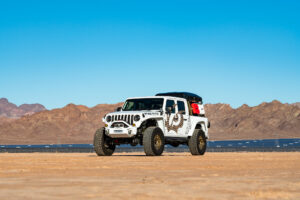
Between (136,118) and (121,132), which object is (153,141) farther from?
(121,132)

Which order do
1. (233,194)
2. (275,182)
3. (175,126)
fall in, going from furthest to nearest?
(175,126) < (275,182) < (233,194)

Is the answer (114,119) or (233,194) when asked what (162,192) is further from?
(114,119)

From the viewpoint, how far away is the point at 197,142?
2431 centimetres

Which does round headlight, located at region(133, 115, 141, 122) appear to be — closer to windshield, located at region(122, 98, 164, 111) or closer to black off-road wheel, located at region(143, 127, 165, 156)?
black off-road wheel, located at region(143, 127, 165, 156)

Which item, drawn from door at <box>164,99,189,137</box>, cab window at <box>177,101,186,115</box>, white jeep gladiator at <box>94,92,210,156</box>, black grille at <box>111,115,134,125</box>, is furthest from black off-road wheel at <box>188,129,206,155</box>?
black grille at <box>111,115,134,125</box>

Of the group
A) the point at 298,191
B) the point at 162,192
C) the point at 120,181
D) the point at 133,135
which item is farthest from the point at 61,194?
the point at 133,135

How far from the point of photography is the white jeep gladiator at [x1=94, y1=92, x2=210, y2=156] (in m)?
21.2

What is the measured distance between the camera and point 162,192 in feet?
25.1

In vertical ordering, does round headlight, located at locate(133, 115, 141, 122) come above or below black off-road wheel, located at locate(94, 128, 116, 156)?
above

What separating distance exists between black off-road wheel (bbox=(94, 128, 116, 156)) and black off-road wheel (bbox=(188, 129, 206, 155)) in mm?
3861

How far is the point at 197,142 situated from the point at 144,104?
322 centimetres

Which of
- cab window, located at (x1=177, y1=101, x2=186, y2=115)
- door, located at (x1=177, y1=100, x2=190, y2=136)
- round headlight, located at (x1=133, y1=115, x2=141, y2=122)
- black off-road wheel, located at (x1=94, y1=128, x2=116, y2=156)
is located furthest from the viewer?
cab window, located at (x1=177, y1=101, x2=186, y2=115)

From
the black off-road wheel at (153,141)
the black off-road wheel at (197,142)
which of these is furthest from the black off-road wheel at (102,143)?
the black off-road wheel at (197,142)

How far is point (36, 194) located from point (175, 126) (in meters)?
16.1
